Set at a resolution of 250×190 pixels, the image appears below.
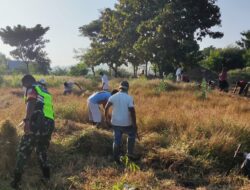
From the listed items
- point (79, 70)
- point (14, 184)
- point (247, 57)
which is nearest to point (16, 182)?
point (14, 184)

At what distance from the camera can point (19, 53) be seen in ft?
180

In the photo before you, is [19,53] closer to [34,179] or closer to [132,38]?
[132,38]

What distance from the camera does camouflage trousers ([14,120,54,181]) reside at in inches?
272

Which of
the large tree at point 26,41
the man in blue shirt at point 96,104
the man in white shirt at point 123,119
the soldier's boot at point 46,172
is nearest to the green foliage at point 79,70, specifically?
the large tree at point 26,41

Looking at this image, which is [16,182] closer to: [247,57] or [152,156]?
[152,156]

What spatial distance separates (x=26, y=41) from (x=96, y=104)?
46242mm

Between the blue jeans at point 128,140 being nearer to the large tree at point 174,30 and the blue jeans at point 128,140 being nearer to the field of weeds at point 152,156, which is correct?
the field of weeds at point 152,156

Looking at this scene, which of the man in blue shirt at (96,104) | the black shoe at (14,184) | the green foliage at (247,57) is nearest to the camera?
the black shoe at (14,184)

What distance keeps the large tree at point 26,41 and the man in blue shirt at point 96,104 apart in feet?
149

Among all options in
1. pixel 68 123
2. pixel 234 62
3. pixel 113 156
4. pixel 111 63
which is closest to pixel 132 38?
pixel 111 63

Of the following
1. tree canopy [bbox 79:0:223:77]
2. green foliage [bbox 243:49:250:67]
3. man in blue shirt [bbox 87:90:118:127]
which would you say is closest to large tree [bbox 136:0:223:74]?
tree canopy [bbox 79:0:223:77]

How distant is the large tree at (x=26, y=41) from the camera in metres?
54.2

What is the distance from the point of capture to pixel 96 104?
10.9m

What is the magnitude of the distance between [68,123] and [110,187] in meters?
4.28
